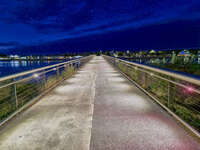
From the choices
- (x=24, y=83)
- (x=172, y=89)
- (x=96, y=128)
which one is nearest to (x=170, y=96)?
(x=172, y=89)

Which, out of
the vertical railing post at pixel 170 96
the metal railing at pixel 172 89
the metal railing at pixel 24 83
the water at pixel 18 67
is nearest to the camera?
the metal railing at pixel 172 89

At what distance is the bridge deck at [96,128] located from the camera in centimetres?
255

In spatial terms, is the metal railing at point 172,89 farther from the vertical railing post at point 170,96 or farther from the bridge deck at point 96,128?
the bridge deck at point 96,128

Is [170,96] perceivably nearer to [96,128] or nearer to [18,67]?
[96,128]

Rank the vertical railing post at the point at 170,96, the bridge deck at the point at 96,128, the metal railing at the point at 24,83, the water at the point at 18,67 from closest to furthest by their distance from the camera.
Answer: the bridge deck at the point at 96,128
the metal railing at the point at 24,83
the vertical railing post at the point at 170,96
the water at the point at 18,67

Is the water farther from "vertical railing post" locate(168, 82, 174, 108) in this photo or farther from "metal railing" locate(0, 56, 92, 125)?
"vertical railing post" locate(168, 82, 174, 108)

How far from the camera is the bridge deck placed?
255 cm

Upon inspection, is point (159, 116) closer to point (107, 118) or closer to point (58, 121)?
point (107, 118)

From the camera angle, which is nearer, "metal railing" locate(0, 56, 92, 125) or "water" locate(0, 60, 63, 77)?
"metal railing" locate(0, 56, 92, 125)

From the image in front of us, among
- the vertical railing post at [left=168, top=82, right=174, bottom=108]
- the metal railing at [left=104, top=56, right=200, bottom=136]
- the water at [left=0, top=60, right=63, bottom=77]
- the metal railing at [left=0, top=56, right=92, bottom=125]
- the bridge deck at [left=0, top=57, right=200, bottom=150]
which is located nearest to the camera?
the bridge deck at [left=0, top=57, right=200, bottom=150]

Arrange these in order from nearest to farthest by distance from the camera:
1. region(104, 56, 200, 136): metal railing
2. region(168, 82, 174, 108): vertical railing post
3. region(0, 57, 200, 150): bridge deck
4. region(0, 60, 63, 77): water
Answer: region(0, 57, 200, 150): bridge deck → region(104, 56, 200, 136): metal railing → region(168, 82, 174, 108): vertical railing post → region(0, 60, 63, 77): water

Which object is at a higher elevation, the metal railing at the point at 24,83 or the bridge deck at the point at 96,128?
the metal railing at the point at 24,83

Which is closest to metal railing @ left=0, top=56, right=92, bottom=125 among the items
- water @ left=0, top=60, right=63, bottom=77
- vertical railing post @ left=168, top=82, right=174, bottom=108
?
water @ left=0, top=60, right=63, bottom=77

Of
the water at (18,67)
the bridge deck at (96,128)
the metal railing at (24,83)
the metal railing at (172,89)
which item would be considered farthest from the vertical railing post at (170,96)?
the metal railing at (24,83)
